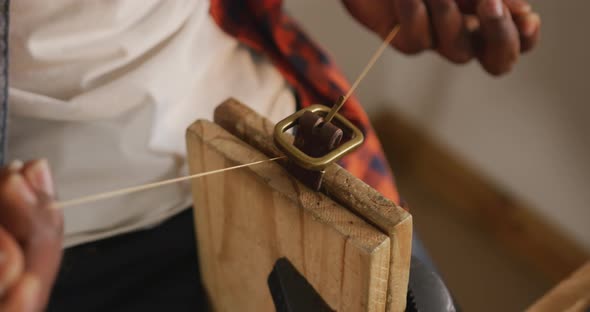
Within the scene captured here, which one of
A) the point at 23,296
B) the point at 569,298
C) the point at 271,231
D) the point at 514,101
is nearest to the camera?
the point at 23,296

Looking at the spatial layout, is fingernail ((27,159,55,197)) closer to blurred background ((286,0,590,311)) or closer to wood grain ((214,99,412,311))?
wood grain ((214,99,412,311))

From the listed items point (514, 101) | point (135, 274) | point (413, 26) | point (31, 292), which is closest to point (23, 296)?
point (31, 292)

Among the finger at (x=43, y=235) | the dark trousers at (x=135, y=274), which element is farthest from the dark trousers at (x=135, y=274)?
the finger at (x=43, y=235)

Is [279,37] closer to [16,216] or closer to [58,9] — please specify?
[58,9]

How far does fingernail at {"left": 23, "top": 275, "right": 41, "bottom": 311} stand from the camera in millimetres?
233

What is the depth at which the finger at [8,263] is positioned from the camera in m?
0.23

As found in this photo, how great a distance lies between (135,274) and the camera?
505 mm

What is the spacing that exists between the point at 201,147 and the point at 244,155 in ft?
0.12

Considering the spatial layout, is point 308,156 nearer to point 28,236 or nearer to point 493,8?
point 28,236

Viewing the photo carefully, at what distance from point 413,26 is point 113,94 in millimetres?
264

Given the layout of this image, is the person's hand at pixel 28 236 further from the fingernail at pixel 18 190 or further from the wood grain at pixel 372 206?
the wood grain at pixel 372 206

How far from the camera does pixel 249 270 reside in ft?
1.38

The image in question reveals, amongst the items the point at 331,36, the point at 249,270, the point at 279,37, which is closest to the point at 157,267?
the point at 249,270

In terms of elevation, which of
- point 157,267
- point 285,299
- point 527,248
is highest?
point 285,299
